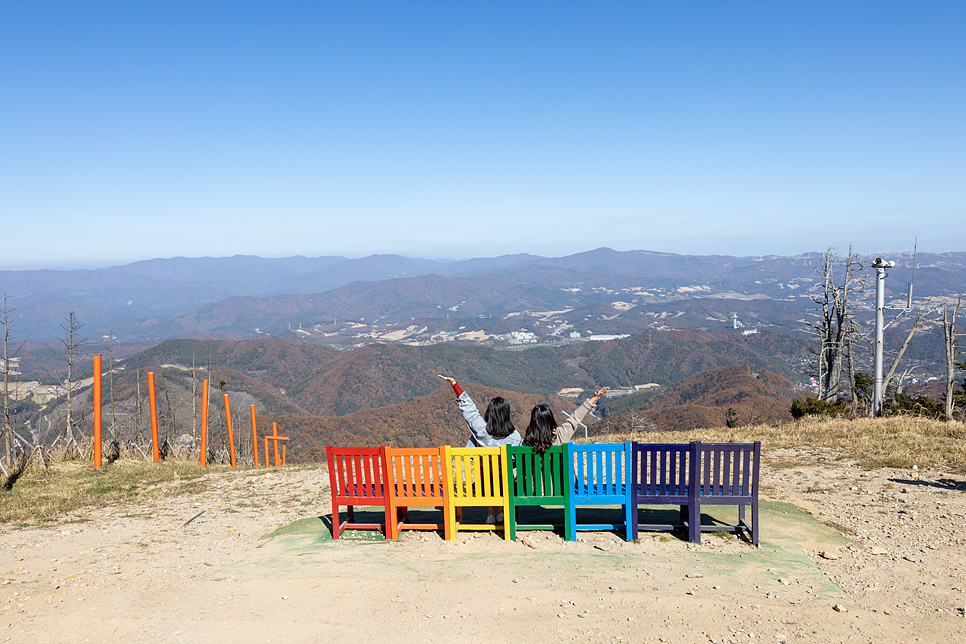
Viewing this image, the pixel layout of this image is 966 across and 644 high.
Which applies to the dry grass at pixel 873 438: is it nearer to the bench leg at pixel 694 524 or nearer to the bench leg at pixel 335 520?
the bench leg at pixel 694 524

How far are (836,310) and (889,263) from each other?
13921 mm

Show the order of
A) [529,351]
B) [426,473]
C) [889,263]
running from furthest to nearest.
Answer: [529,351] < [889,263] < [426,473]

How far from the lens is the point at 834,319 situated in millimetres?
30703

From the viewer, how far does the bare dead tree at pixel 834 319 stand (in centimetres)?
2552

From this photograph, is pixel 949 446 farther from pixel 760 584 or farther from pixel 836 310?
pixel 836 310

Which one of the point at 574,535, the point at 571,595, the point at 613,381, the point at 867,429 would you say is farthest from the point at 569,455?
the point at 613,381

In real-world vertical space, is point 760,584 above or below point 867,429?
above

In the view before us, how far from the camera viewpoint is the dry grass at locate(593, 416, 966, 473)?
9555 millimetres

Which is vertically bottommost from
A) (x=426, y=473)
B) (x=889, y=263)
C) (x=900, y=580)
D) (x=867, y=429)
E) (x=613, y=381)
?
(x=613, y=381)

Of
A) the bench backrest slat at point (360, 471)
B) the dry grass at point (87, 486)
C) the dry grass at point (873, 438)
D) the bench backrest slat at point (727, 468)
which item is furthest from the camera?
the dry grass at point (873, 438)

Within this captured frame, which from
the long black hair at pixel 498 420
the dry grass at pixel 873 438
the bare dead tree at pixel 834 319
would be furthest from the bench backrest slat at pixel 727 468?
the bare dead tree at pixel 834 319

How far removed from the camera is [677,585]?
16.9ft

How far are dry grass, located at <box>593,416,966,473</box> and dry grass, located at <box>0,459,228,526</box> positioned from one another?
30.6ft

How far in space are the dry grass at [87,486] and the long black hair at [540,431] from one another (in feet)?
23.0
